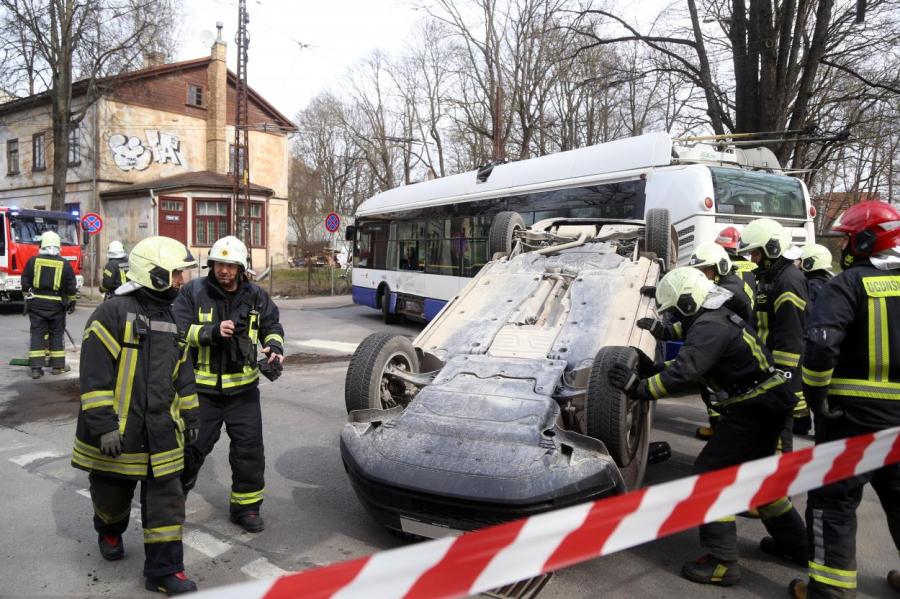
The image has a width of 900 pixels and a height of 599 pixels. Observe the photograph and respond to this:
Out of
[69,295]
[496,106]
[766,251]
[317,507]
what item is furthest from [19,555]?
[496,106]

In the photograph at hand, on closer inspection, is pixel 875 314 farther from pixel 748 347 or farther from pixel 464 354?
pixel 464 354

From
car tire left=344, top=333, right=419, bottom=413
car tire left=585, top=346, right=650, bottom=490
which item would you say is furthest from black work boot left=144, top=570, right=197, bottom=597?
car tire left=585, top=346, right=650, bottom=490

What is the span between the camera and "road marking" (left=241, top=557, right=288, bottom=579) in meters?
3.55

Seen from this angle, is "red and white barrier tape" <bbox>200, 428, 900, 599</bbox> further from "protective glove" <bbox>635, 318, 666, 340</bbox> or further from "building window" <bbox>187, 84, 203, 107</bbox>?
"building window" <bbox>187, 84, 203, 107</bbox>

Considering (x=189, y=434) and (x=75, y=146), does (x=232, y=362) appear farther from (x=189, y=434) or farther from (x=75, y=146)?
(x=75, y=146)

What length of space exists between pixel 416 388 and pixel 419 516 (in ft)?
4.68

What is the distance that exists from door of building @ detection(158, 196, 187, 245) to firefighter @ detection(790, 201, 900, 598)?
27.9 meters

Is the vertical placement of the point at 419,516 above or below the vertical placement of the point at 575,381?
below

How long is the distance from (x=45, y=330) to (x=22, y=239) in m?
10.6

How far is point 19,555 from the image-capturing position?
369 cm

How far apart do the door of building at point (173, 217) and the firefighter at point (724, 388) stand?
27187mm

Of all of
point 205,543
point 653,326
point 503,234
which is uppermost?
point 503,234

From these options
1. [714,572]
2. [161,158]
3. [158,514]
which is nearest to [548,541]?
[714,572]

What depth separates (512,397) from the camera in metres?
4.13
